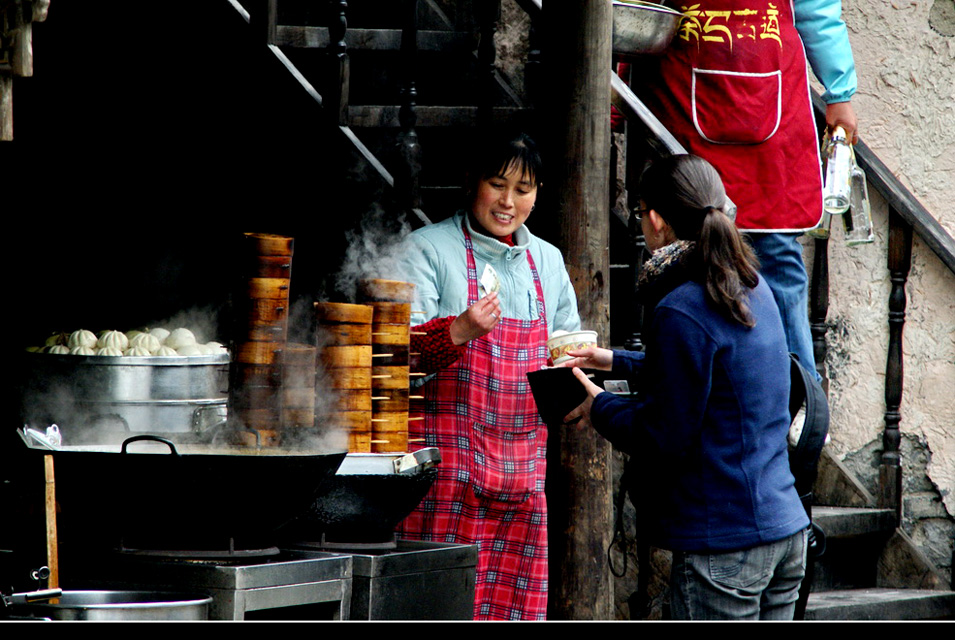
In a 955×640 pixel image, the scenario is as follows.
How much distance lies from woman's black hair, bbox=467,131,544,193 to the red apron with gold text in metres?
1.00

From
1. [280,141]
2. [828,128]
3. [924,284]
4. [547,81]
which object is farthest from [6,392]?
[924,284]

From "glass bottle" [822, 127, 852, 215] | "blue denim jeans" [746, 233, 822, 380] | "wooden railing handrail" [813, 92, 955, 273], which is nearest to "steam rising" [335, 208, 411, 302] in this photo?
"blue denim jeans" [746, 233, 822, 380]

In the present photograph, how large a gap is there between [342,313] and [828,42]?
266 cm

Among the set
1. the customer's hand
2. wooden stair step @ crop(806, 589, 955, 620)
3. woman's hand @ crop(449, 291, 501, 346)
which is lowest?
wooden stair step @ crop(806, 589, 955, 620)

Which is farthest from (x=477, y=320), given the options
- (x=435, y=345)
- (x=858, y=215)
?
(x=858, y=215)

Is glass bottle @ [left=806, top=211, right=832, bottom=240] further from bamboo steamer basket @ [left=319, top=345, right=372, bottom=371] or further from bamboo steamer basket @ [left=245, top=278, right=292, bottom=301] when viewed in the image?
bamboo steamer basket @ [left=245, top=278, right=292, bottom=301]

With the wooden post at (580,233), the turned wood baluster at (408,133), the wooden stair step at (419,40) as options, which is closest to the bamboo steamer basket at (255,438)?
the wooden post at (580,233)

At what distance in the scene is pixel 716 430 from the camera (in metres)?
3.35

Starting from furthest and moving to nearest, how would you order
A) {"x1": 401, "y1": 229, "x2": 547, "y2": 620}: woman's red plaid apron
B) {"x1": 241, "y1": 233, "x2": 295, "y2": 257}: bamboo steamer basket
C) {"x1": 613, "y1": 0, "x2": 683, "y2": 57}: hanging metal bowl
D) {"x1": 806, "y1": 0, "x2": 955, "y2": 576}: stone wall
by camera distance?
{"x1": 806, "y1": 0, "x2": 955, "y2": 576}: stone wall
{"x1": 613, "y1": 0, "x2": 683, "y2": 57}: hanging metal bowl
{"x1": 401, "y1": 229, "x2": 547, "y2": 620}: woman's red plaid apron
{"x1": 241, "y1": 233, "x2": 295, "y2": 257}: bamboo steamer basket

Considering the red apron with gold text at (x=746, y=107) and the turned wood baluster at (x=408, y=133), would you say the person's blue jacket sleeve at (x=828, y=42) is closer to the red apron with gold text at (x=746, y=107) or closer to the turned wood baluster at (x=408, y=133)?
the red apron with gold text at (x=746, y=107)

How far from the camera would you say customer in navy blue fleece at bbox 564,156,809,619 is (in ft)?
10.8

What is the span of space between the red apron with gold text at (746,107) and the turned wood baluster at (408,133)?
1.10m

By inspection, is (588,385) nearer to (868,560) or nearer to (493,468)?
(493,468)

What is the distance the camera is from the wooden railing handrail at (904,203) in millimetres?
5930
